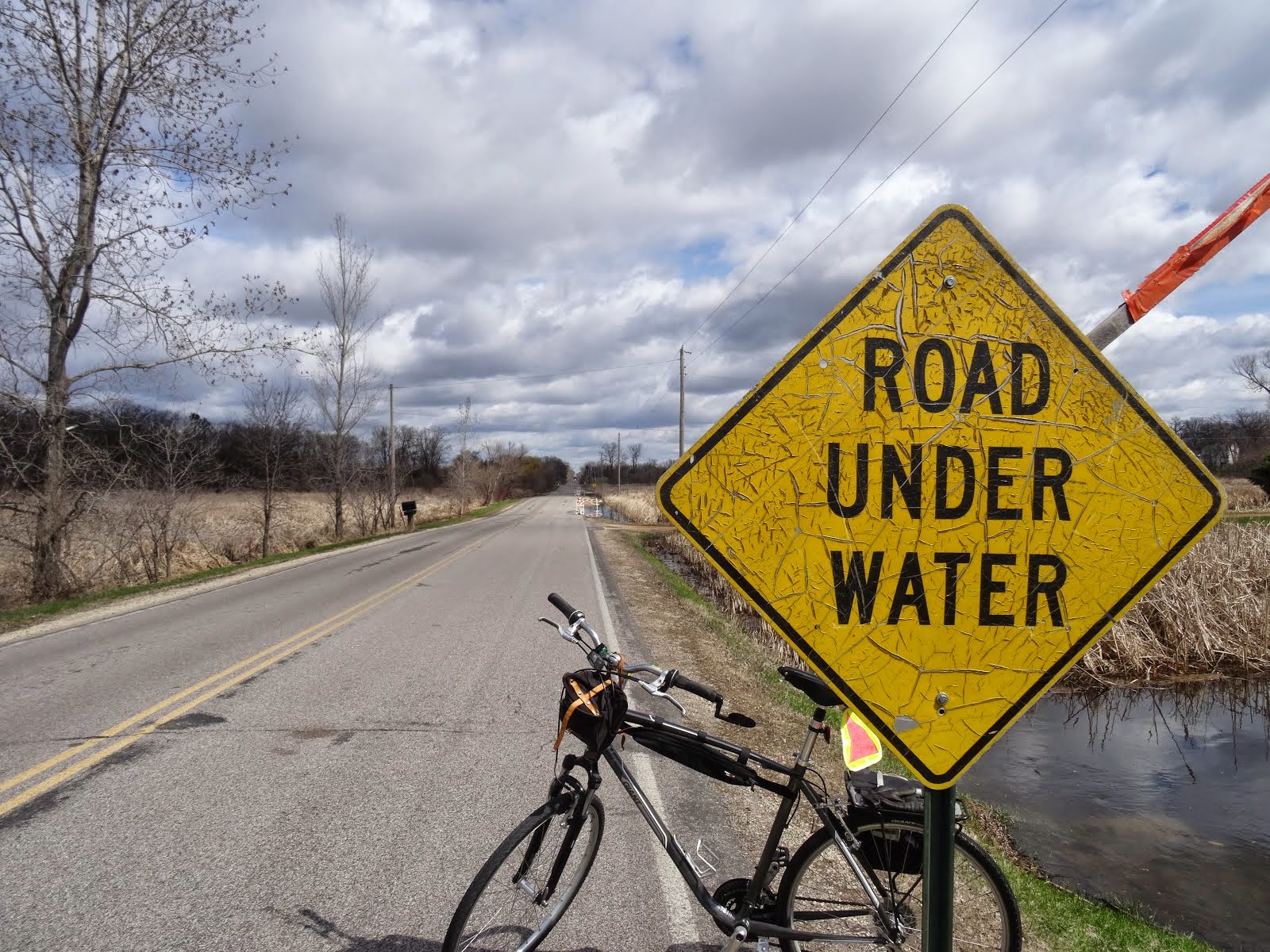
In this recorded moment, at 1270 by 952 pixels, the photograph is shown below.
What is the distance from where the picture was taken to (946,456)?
5.96 ft

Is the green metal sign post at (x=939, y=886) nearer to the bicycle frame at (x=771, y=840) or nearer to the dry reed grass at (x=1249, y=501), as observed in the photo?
the bicycle frame at (x=771, y=840)

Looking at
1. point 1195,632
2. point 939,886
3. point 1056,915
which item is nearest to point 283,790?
point 939,886

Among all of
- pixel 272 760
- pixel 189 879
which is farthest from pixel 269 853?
pixel 272 760

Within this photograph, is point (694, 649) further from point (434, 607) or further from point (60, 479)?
point (60, 479)

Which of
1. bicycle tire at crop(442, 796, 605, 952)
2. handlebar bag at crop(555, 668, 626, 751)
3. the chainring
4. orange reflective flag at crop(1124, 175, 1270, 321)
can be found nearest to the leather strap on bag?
handlebar bag at crop(555, 668, 626, 751)

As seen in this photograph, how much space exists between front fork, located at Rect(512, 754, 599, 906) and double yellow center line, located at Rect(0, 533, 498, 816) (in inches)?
123

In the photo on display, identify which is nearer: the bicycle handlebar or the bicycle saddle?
the bicycle saddle

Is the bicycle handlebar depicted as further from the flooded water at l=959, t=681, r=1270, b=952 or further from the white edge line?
the flooded water at l=959, t=681, r=1270, b=952

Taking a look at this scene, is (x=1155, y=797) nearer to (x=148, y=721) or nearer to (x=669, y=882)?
(x=669, y=882)

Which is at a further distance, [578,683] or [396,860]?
[396,860]

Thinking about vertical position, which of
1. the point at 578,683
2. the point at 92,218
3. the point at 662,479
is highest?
the point at 92,218

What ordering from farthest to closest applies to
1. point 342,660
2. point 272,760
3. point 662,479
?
point 342,660 < point 272,760 < point 662,479

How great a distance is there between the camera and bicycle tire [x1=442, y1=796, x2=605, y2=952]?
2459mm

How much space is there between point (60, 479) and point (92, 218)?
4633 millimetres
